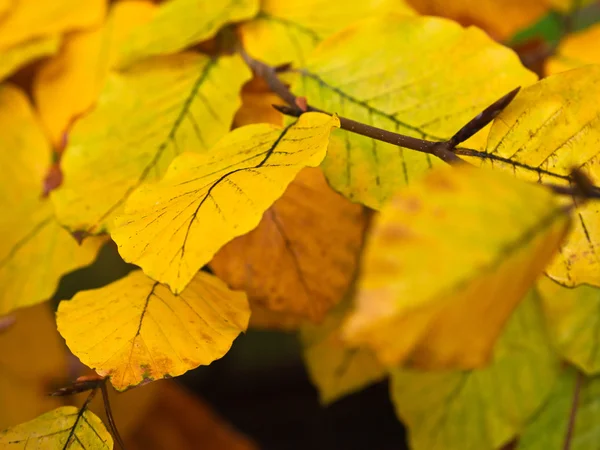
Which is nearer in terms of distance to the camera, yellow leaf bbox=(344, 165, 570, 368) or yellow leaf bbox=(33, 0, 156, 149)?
yellow leaf bbox=(344, 165, 570, 368)

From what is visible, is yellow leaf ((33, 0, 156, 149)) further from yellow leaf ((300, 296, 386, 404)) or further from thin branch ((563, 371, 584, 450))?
thin branch ((563, 371, 584, 450))

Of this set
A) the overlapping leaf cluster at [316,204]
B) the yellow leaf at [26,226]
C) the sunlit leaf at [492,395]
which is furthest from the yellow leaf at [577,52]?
the yellow leaf at [26,226]

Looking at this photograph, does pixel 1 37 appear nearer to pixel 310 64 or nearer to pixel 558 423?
→ pixel 310 64

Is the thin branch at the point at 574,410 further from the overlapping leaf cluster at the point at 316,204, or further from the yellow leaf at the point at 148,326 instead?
the yellow leaf at the point at 148,326

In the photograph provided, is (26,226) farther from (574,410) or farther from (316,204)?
(574,410)

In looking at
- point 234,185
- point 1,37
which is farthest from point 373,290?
point 1,37

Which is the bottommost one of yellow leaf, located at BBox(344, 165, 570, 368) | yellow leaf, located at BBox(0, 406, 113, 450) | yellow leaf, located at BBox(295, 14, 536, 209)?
yellow leaf, located at BBox(0, 406, 113, 450)

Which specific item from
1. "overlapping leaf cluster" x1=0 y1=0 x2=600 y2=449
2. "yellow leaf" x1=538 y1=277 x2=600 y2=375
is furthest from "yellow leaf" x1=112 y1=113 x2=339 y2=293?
"yellow leaf" x1=538 y1=277 x2=600 y2=375

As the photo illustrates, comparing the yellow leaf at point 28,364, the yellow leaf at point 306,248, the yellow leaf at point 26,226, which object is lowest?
the yellow leaf at point 28,364
